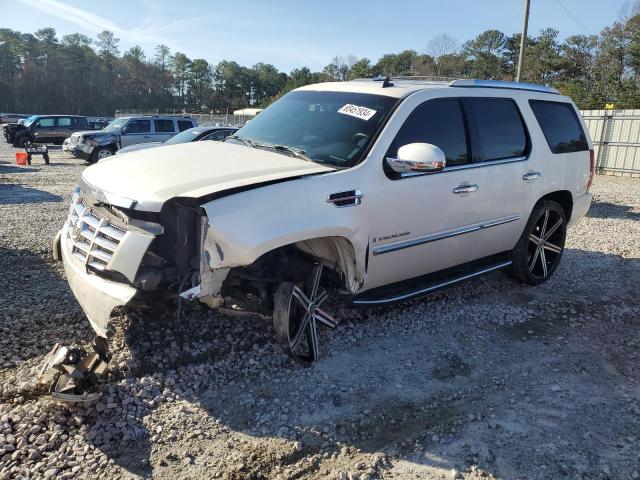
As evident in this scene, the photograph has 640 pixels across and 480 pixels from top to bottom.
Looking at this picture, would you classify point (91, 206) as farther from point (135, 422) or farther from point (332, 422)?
point (332, 422)

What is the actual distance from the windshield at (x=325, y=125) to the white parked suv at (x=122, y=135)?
15302 millimetres

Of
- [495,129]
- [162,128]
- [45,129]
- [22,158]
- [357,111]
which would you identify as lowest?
[22,158]

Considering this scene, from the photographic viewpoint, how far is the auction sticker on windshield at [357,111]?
3926mm

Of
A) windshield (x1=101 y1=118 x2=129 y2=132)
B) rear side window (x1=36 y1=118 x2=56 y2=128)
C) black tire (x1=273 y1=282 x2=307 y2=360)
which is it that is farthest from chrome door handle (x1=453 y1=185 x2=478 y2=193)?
rear side window (x1=36 y1=118 x2=56 y2=128)

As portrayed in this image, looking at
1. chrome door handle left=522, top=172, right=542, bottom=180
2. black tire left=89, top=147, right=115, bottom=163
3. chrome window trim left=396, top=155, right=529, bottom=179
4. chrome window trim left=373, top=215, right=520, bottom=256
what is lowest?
black tire left=89, top=147, right=115, bottom=163

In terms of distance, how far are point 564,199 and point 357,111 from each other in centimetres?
299

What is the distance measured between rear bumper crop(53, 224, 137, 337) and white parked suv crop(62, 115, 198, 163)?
16.4 metres

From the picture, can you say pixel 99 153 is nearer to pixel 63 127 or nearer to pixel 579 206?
pixel 63 127

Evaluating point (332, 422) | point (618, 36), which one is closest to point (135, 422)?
point (332, 422)

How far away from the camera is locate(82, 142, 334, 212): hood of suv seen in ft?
9.54

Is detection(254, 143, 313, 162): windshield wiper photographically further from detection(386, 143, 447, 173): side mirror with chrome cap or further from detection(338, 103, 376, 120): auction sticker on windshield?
detection(386, 143, 447, 173): side mirror with chrome cap

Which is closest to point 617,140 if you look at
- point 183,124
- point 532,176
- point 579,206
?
point 579,206

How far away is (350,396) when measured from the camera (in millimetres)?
3242

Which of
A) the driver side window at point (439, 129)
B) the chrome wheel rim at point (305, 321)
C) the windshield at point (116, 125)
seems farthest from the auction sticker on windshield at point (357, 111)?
the windshield at point (116, 125)
